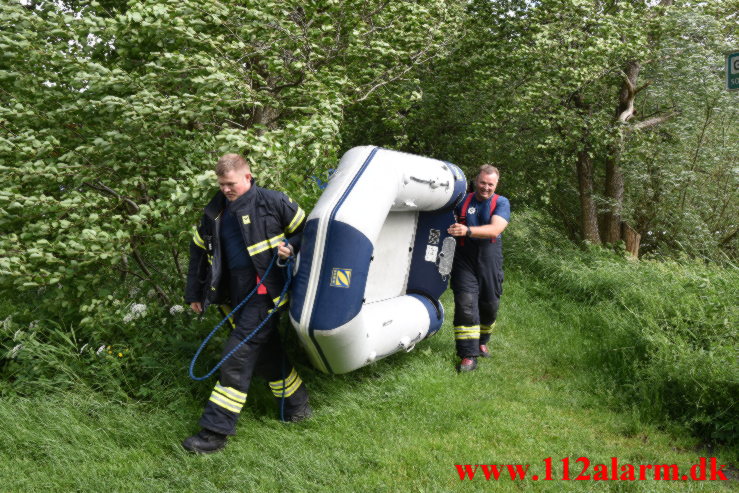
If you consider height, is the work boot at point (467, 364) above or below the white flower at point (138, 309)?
below

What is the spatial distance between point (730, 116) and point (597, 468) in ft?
23.7

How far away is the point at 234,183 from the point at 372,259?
118cm

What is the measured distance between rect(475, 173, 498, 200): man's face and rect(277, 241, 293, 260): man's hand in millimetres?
1970

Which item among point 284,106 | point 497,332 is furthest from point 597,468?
point 284,106

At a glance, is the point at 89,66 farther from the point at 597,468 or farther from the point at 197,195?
the point at 597,468

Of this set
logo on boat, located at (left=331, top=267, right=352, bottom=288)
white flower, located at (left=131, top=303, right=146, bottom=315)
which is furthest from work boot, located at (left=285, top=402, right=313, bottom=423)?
white flower, located at (left=131, top=303, right=146, bottom=315)

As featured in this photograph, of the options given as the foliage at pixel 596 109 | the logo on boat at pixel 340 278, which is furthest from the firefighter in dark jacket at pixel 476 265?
the foliage at pixel 596 109

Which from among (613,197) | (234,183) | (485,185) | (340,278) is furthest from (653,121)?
(234,183)

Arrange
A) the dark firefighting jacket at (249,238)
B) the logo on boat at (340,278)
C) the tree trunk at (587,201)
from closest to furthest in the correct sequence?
the dark firefighting jacket at (249,238)
the logo on boat at (340,278)
the tree trunk at (587,201)

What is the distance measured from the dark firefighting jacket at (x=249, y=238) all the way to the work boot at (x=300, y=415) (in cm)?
78

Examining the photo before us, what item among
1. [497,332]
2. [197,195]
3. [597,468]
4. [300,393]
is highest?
[197,195]

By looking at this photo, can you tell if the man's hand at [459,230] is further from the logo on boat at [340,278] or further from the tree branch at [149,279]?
the tree branch at [149,279]

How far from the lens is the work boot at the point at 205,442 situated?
348 centimetres

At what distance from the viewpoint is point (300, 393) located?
3.97m
